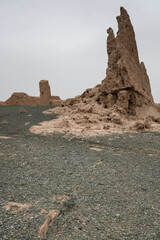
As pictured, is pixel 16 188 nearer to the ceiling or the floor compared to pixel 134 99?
nearer to the floor

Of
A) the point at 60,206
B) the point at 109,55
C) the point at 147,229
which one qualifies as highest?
the point at 109,55

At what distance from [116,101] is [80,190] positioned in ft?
31.9

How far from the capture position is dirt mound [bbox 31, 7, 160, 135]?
10.2m

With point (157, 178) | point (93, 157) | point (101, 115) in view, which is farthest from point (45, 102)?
point (157, 178)

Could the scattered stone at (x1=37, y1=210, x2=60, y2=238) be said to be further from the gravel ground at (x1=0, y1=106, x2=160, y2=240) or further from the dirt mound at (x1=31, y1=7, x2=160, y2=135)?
the dirt mound at (x1=31, y1=7, x2=160, y2=135)

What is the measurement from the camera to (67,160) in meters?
5.02

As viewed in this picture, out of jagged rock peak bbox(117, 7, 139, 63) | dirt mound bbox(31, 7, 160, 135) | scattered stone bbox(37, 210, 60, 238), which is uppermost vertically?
jagged rock peak bbox(117, 7, 139, 63)

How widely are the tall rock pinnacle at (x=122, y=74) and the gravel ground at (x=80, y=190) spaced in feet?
20.9

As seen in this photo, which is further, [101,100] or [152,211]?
[101,100]

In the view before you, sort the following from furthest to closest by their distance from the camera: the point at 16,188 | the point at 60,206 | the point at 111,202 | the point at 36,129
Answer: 1. the point at 36,129
2. the point at 16,188
3. the point at 111,202
4. the point at 60,206

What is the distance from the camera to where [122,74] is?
12086 millimetres

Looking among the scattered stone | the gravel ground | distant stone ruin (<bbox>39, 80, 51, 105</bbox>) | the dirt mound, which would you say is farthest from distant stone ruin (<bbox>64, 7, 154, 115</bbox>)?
the scattered stone

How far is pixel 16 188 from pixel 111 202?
69.1 inches

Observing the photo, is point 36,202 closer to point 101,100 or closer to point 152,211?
point 152,211
